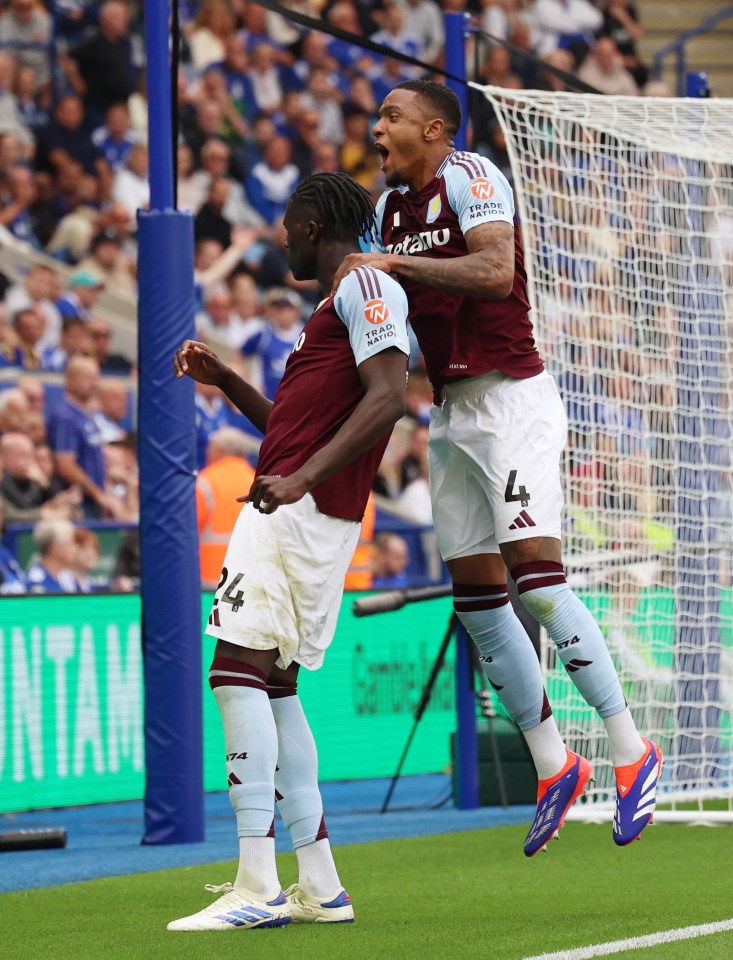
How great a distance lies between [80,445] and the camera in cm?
1201

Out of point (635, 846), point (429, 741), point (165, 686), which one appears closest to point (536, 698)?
point (635, 846)

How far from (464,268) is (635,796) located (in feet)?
5.61

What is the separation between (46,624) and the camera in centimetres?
870

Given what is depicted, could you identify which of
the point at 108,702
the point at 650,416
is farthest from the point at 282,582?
the point at 108,702

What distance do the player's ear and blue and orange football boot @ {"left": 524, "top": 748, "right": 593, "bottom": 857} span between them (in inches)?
79.8

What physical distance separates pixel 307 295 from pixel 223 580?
11.1m

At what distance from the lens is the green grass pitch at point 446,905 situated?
4379 millimetres

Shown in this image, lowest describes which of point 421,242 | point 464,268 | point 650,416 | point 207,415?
point 650,416

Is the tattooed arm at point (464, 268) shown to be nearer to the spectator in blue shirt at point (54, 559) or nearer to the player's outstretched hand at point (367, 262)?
the player's outstretched hand at point (367, 262)

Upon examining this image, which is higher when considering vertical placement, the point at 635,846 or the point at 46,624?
the point at 46,624

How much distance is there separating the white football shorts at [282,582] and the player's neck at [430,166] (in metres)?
1.19

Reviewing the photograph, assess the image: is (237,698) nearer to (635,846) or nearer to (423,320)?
(423,320)

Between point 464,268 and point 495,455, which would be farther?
point 495,455

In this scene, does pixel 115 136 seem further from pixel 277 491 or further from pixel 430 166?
pixel 277 491
